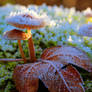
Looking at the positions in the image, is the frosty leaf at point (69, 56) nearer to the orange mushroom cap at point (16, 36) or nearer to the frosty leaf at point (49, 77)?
the frosty leaf at point (49, 77)

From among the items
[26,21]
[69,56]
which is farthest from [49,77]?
[26,21]

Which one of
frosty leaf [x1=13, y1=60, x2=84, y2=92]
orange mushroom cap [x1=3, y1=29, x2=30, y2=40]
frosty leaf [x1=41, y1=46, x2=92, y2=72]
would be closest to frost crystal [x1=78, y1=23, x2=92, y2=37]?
frosty leaf [x1=41, y1=46, x2=92, y2=72]

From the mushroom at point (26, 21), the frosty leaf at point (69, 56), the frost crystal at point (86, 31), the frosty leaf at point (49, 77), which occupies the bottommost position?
the frosty leaf at point (49, 77)

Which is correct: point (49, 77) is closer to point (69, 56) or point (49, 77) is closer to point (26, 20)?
point (69, 56)

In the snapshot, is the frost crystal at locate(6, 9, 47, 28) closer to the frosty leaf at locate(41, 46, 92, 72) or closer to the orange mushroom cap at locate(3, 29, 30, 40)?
the orange mushroom cap at locate(3, 29, 30, 40)

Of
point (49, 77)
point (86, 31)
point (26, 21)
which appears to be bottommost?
point (49, 77)

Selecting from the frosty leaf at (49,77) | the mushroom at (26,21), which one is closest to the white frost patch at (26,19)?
the mushroom at (26,21)
